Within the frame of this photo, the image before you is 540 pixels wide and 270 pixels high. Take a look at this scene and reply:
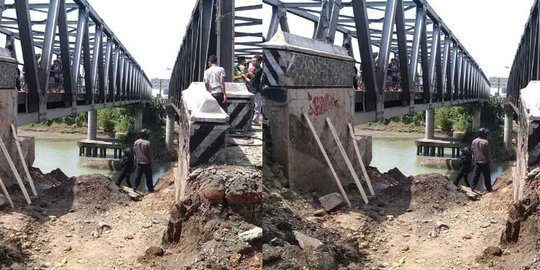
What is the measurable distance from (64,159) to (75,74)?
299 inches

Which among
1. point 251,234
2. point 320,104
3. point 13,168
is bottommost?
point 251,234

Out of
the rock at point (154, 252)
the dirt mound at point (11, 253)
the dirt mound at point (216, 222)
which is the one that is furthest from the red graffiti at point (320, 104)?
the dirt mound at point (11, 253)

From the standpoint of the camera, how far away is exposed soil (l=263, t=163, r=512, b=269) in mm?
5289

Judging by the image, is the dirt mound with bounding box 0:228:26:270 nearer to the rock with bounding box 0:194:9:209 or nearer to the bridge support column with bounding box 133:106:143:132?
the rock with bounding box 0:194:9:209

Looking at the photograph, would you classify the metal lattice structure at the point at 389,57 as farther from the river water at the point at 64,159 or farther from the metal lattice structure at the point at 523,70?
the river water at the point at 64,159

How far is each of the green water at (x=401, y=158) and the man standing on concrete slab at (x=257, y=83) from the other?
1.52m

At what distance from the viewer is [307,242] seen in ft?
18.0

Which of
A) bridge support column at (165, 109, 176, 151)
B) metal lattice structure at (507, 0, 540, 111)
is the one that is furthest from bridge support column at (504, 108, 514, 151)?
bridge support column at (165, 109, 176, 151)

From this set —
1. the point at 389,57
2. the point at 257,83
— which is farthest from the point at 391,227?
the point at 389,57

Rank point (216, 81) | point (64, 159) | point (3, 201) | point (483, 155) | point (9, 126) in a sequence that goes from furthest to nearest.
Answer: point (216, 81) < point (64, 159) < point (9, 126) < point (3, 201) < point (483, 155)

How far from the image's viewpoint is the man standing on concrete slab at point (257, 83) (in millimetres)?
5891

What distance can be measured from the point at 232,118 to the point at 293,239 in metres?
1.81

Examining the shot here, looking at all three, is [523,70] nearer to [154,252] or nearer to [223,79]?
[223,79]

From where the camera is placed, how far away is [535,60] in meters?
5.88
